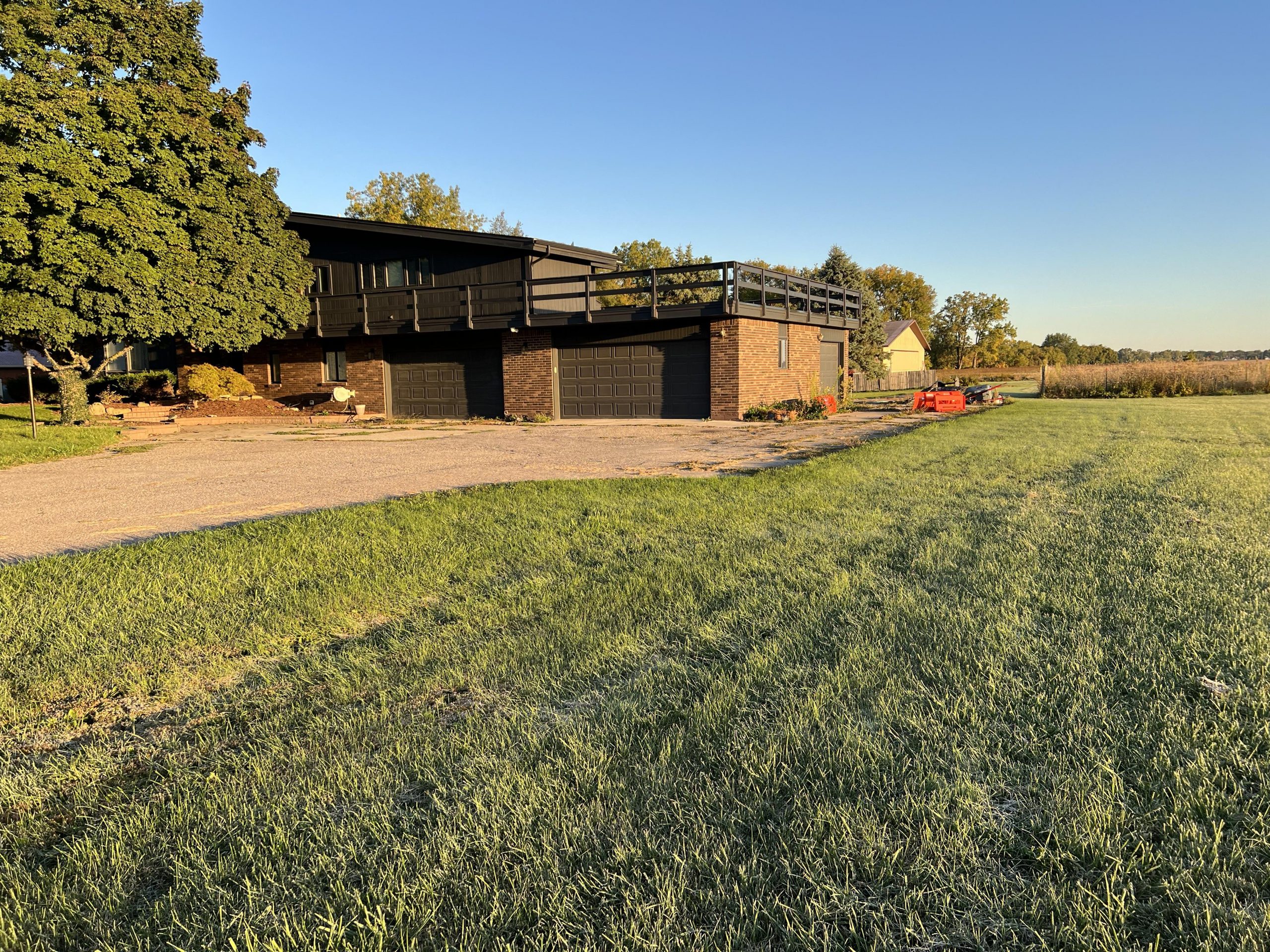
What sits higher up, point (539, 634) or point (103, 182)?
point (103, 182)

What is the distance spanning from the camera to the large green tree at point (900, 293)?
68750 mm

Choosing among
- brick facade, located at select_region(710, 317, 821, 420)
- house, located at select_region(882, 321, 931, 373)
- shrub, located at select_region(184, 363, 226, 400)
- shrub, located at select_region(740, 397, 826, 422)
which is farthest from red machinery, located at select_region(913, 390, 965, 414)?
house, located at select_region(882, 321, 931, 373)

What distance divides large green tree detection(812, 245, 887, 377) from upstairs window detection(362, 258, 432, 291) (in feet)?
68.9

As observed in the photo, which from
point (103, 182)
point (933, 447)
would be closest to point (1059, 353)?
point (933, 447)

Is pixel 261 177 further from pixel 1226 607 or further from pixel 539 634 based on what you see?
pixel 1226 607

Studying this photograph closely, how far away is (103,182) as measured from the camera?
1542cm

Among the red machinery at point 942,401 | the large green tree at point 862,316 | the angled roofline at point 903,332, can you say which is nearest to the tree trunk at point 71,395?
the red machinery at point 942,401

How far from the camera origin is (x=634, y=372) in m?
20.7

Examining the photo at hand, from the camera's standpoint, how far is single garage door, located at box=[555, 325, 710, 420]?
19859 millimetres

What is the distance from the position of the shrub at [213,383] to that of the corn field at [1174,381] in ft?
121

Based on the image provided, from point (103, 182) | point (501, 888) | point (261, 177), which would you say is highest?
point (261, 177)

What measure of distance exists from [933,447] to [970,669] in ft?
29.1

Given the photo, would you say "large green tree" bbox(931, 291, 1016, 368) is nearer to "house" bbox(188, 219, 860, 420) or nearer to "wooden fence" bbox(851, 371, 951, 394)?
"wooden fence" bbox(851, 371, 951, 394)

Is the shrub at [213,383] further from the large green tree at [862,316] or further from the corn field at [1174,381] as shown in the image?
the corn field at [1174,381]
